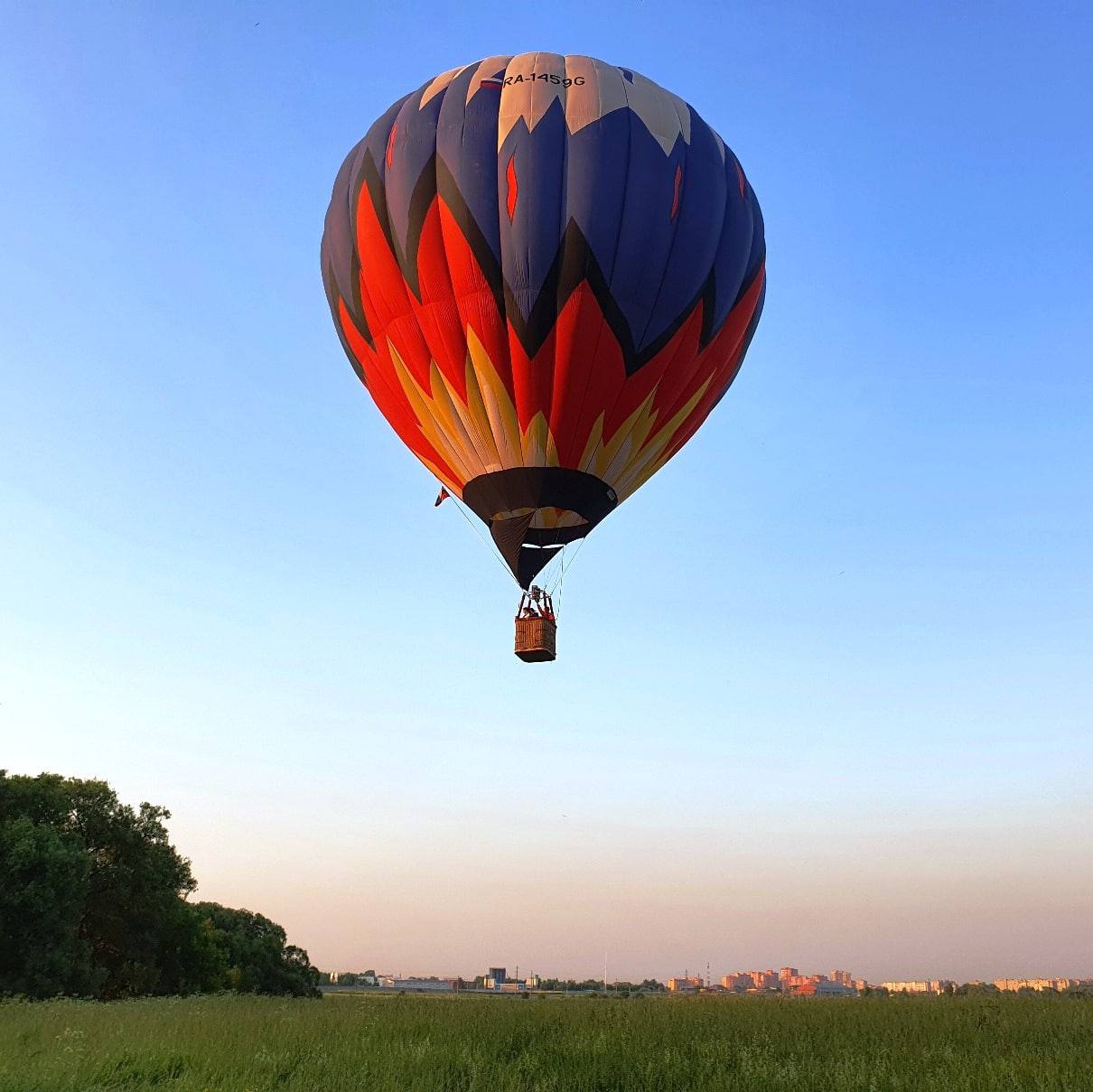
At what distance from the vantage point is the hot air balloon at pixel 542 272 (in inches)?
737

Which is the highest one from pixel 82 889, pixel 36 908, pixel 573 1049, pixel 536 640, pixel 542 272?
pixel 542 272

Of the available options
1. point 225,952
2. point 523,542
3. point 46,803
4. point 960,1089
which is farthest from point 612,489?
point 225,952

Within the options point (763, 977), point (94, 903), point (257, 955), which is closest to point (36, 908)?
point (94, 903)

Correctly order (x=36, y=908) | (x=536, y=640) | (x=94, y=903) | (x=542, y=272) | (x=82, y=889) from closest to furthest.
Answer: (x=542, y=272)
(x=536, y=640)
(x=36, y=908)
(x=82, y=889)
(x=94, y=903)

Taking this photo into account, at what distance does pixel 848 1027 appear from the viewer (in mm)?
13117

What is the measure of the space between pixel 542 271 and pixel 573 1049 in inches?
518

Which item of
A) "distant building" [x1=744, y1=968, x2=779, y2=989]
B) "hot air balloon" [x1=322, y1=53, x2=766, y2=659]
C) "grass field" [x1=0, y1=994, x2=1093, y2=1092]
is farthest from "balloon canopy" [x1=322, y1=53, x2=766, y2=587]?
"distant building" [x1=744, y1=968, x2=779, y2=989]

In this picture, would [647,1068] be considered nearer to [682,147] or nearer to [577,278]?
[577,278]

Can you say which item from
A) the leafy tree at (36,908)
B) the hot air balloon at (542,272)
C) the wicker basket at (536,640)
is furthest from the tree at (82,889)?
the hot air balloon at (542,272)

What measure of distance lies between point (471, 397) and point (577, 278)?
3187 millimetres

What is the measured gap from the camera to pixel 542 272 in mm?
18531

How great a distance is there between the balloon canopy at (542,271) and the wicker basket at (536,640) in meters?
1.85

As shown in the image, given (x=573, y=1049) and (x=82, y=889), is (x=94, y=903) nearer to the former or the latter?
(x=82, y=889)

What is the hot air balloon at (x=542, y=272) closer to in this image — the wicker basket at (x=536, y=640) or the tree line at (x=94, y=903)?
the wicker basket at (x=536, y=640)
